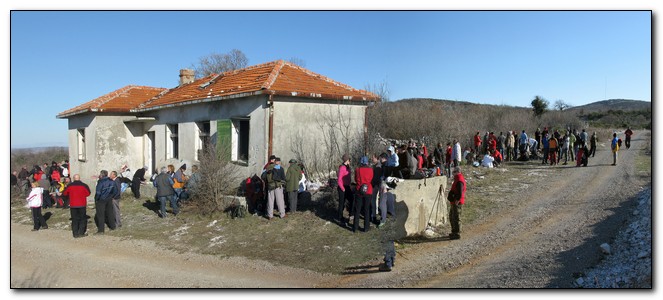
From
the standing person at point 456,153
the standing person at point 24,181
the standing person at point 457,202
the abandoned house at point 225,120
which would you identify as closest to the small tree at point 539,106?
the standing person at point 456,153

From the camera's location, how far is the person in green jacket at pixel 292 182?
33.3 feet

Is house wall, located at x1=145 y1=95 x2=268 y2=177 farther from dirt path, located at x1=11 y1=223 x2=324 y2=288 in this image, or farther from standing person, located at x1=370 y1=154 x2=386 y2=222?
dirt path, located at x1=11 y1=223 x2=324 y2=288

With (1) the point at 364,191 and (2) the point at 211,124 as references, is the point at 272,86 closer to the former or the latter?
(2) the point at 211,124

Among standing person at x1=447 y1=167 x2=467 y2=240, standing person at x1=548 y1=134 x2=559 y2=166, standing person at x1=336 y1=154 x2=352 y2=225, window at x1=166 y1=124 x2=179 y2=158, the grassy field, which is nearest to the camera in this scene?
the grassy field

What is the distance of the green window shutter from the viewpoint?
12.6 meters

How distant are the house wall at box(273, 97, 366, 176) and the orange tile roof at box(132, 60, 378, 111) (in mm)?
304

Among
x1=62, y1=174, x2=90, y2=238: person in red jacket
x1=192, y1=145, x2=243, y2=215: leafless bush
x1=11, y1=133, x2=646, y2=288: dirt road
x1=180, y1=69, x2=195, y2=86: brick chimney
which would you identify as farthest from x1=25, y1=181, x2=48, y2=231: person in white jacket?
x1=180, y1=69, x2=195, y2=86: brick chimney

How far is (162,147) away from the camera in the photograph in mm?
16156

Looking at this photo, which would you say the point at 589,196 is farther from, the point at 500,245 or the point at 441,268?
the point at 441,268

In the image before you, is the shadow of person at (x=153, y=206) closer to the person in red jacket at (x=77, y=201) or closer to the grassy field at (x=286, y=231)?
the grassy field at (x=286, y=231)

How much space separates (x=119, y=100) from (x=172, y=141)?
4215 millimetres

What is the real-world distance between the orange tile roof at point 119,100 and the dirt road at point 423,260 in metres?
7.57

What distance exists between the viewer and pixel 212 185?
11.1 meters

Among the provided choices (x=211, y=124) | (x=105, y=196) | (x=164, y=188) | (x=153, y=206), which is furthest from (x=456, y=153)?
(x=105, y=196)
